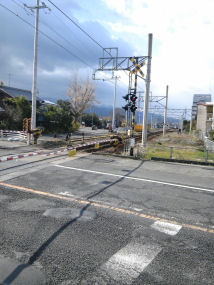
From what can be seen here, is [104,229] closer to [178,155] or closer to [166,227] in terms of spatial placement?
[166,227]

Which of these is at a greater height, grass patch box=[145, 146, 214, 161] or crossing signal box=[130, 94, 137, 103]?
crossing signal box=[130, 94, 137, 103]

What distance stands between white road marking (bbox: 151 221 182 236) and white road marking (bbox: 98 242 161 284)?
67 centimetres

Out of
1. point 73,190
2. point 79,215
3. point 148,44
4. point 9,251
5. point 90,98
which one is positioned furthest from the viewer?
point 90,98

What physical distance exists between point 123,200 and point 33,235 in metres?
2.88

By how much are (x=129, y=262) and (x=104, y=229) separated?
1219 mm

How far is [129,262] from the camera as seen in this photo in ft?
13.1

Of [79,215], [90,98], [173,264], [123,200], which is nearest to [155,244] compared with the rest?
[173,264]

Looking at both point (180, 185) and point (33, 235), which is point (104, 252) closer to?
point (33, 235)

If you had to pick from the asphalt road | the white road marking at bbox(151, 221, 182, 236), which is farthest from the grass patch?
the white road marking at bbox(151, 221, 182, 236)

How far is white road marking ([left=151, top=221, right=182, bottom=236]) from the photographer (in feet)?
16.9

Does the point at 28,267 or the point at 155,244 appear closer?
the point at 28,267

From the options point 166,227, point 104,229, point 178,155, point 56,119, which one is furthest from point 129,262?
point 56,119

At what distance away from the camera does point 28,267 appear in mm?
3818

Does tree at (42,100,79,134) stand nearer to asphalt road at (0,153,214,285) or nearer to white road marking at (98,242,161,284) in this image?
asphalt road at (0,153,214,285)
